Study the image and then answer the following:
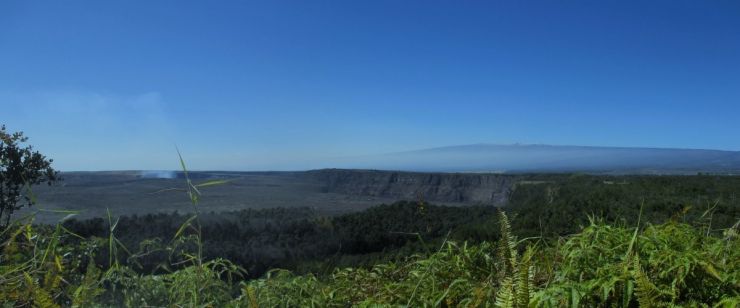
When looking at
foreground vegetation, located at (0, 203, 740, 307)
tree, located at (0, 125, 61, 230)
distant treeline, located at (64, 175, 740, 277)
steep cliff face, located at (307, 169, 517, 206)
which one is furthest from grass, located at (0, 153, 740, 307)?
steep cliff face, located at (307, 169, 517, 206)

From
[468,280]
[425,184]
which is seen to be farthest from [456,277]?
[425,184]

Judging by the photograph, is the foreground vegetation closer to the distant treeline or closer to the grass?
the grass

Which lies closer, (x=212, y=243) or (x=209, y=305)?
(x=209, y=305)

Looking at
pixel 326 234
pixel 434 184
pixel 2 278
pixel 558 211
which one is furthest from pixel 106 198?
pixel 434 184

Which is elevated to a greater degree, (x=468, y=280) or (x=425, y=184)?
(x=468, y=280)

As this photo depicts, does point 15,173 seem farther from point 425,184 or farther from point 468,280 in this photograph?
point 425,184

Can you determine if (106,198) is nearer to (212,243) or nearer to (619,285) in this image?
(212,243)
